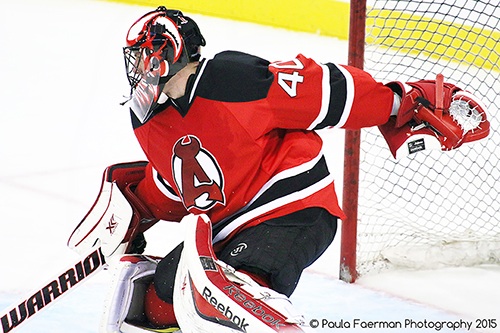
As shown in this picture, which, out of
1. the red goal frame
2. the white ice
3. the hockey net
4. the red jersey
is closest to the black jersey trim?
the red jersey

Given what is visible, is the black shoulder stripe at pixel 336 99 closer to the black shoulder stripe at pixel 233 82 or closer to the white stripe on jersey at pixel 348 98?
the white stripe on jersey at pixel 348 98

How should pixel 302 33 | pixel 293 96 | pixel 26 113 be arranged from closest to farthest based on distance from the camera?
pixel 293 96 < pixel 26 113 < pixel 302 33

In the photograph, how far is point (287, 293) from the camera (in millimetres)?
1609

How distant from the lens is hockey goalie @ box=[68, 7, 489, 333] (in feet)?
5.27

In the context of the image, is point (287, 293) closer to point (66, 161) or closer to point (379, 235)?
point (379, 235)

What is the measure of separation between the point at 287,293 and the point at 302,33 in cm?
345

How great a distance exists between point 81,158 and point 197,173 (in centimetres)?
148

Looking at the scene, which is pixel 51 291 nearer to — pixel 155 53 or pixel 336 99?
pixel 155 53

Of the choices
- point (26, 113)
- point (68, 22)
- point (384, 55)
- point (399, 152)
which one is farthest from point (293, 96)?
point (68, 22)

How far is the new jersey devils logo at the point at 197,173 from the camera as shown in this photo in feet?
5.47

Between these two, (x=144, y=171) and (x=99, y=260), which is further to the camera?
(x=144, y=171)

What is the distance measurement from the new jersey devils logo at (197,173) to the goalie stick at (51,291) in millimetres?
281

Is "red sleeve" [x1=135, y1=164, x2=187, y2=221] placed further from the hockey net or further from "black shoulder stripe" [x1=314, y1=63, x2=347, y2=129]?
the hockey net

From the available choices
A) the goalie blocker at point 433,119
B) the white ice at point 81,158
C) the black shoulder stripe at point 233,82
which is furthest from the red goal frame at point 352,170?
the black shoulder stripe at point 233,82
